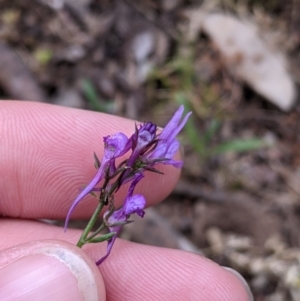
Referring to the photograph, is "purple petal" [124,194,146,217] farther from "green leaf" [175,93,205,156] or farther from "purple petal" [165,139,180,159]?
"green leaf" [175,93,205,156]

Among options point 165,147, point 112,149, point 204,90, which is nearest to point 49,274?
point 112,149

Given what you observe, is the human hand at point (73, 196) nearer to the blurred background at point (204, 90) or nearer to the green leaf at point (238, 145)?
the blurred background at point (204, 90)

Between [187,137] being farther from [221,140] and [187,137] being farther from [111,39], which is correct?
[111,39]

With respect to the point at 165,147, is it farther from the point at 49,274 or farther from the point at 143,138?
the point at 49,274

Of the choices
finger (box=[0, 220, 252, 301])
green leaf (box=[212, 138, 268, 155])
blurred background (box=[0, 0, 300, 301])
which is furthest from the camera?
green leaf (box=[212, 138, 268, 155])

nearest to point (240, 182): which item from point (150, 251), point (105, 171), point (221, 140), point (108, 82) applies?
point (221, 140)

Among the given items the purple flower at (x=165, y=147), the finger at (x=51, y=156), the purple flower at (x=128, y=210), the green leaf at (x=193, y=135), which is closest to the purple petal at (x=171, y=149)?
the purple flower at (x=165, y=147)

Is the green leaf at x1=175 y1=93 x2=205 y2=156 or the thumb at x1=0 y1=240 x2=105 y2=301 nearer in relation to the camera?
the thumb at x1=0 y1=240 x2=105 y2=301

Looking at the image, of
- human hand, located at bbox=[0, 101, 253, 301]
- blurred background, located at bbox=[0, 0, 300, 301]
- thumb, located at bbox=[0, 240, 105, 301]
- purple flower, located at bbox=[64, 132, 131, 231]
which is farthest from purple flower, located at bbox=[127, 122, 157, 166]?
blurred background, located at bbox=[0, 0, 300, 301]
